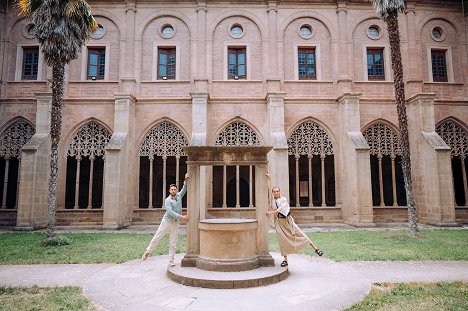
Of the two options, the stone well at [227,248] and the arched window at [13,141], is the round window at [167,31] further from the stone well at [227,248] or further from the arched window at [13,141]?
the stone well at [227,248]

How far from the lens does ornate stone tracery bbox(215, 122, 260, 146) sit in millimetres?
16141

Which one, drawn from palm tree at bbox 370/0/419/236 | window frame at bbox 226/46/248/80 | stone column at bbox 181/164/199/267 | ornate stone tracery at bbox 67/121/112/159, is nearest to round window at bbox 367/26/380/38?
palm tree at bbox 370/0/419/236

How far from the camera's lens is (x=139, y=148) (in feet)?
52.7

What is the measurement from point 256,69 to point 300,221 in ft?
26.0

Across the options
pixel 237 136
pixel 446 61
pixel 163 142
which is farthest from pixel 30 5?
pixel 446 61

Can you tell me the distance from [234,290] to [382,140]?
44.9 feet

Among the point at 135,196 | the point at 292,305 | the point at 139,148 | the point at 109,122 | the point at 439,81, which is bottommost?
the point at 292,305

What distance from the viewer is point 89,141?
1609 centimetres

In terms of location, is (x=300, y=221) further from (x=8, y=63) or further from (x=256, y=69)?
(x=8, y=63)

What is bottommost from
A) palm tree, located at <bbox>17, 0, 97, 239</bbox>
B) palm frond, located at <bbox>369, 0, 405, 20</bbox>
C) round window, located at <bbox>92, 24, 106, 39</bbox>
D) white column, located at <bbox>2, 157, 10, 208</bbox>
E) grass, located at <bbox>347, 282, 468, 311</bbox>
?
grass, located at <bbox>347, 282, 468, 311</bbox>

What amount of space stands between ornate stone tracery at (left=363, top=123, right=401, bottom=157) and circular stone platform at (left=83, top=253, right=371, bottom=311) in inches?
429

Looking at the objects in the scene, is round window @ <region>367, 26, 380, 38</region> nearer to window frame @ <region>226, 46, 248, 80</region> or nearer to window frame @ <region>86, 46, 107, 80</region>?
window frame @ <region>226, 46, 248, 80</region>

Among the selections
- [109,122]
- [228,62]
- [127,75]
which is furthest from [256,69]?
[109,122]

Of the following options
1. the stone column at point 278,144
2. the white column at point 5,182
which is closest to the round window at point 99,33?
the white column at point 5,182
